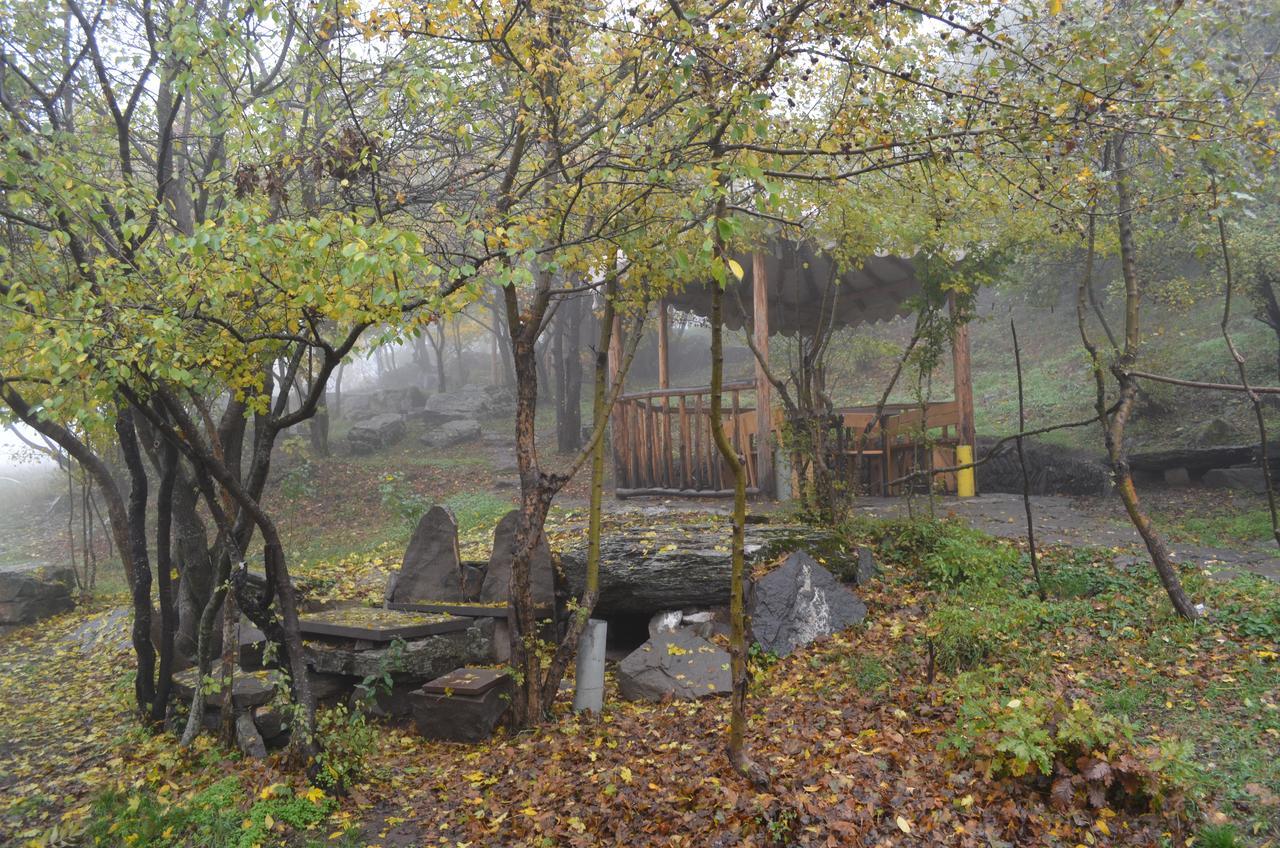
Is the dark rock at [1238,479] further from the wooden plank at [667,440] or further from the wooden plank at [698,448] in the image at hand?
the wooden plank at [667,440]

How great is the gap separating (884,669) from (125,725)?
598 cm

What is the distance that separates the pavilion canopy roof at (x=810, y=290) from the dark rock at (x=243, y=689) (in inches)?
290

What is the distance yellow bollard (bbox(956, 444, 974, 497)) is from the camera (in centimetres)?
1163

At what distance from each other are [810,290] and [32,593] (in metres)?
12.4

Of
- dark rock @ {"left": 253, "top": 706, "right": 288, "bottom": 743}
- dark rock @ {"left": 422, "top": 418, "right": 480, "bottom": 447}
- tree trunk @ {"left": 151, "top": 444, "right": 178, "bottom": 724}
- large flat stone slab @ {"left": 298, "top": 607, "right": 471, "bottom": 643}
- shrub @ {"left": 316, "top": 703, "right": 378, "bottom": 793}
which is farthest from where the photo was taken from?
dark rock @ {"left": 422, "top": 418, "right": 480, "bottom": 447}

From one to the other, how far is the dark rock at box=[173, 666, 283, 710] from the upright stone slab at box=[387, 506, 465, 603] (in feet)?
4.19

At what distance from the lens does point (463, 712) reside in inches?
229

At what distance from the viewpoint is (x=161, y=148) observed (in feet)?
20.0

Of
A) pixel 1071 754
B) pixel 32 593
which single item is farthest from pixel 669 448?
pixel 32 593

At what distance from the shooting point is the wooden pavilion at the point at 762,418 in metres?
11.2

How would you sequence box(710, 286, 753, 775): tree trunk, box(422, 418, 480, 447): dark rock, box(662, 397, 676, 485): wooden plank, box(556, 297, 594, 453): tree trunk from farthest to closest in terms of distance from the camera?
box(422, 418, 480, 447): dark rock → box(556, 297, 594, 453): tree trunk → box(662, 397, 676, 485): wooden plank → box(710, 286, 753, 775): tree trunk

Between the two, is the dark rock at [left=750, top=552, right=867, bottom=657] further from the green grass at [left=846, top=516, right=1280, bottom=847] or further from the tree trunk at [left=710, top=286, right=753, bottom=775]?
the tree trunk at [left=710, top=286, right=753, bottom=775]

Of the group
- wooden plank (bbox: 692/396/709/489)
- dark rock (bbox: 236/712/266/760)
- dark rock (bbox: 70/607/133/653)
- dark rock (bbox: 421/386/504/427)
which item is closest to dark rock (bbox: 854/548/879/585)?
wooden plank (bbox: 692/396/709/489)

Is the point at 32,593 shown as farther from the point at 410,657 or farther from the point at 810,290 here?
the point at 810,290
